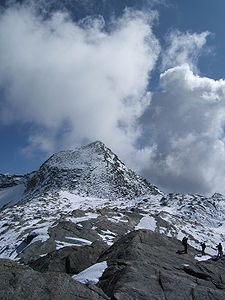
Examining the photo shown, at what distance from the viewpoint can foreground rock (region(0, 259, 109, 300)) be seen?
1599 centimetres

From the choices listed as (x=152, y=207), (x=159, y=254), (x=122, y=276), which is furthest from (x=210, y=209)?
(x=122, y=276)

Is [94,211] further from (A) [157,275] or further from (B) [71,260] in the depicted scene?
(A) [157,275]

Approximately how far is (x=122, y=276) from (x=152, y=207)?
9378cm

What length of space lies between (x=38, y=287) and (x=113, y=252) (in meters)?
12.5

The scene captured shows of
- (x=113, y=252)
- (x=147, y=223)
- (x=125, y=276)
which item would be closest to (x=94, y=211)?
(x=147, y=223)

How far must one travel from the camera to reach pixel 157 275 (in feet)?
72.2

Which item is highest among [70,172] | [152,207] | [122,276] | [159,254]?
[70,172]

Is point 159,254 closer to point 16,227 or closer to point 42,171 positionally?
point 16,227

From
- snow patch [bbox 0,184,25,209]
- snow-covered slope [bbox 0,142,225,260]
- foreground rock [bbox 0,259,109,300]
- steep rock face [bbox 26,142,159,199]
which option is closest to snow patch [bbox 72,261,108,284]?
foreground rock [bbox 0,259,109,300]

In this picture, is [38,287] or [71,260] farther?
[71,260]

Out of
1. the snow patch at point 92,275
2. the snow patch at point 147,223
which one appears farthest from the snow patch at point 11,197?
the snow patch at point 92,275

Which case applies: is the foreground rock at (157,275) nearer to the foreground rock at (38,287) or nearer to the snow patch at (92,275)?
the snow patch at (92,275)

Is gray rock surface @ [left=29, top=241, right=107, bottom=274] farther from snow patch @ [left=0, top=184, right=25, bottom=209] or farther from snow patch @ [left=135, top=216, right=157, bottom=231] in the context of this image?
snow patch @ [left=0, top=184, right=25, bottom=209]

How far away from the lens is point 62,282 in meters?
17.2
